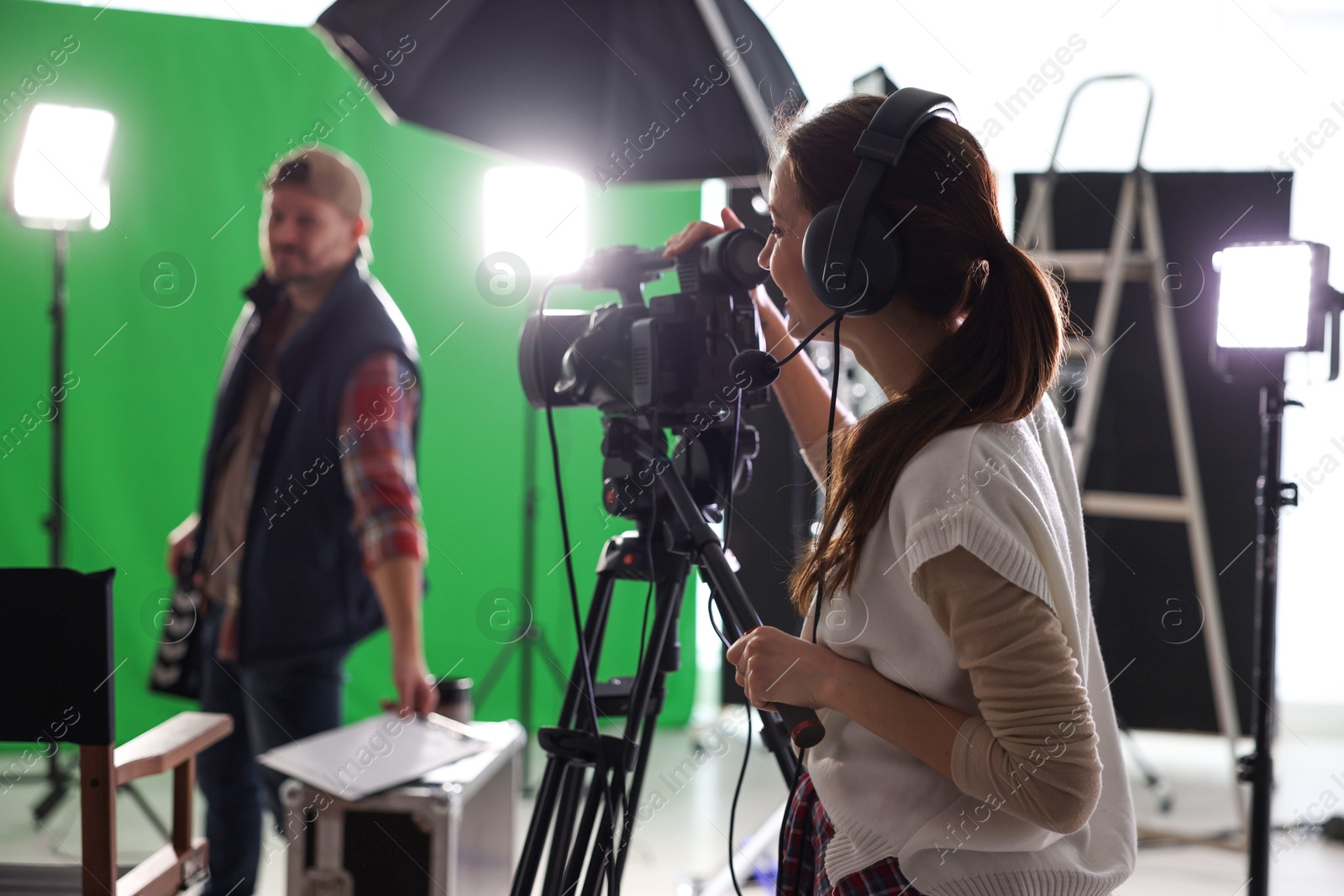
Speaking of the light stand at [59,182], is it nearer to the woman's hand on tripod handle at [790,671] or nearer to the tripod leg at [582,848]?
the tripod leg at [582,848]

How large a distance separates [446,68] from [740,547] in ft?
5.19

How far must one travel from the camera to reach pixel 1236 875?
2209mm

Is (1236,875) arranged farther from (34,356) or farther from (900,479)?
(34,356)

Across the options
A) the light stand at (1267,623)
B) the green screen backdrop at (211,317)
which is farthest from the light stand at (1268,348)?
the green screen backdrop at (211,317)

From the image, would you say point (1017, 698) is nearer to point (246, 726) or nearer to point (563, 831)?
point (563, 831)

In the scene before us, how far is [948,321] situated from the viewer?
0.76 m

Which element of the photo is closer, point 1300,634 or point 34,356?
point 34,356

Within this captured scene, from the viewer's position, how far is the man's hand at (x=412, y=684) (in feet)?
5.13

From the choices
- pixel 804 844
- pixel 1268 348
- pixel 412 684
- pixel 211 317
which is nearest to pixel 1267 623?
pixel 1268 348

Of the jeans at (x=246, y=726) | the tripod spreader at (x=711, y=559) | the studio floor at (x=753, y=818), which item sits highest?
the tripod spreader at (x=711, y=559)

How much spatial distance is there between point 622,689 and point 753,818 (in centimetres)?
167

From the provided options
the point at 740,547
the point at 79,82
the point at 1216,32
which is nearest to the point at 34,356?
the point at 79,82

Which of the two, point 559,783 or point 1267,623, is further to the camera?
point 1267,623

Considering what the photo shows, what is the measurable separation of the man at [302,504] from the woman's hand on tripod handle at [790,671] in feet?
3.19
